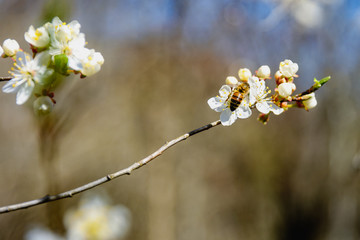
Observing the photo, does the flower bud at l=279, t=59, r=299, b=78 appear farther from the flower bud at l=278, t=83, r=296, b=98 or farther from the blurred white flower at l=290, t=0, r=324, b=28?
the blurred white flower at l=290, t=0, r=324, b=28

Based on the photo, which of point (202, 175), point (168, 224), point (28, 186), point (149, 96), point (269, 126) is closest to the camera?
point (28, 186)

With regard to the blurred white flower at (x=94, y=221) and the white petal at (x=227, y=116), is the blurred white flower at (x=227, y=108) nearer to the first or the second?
the white petal at (x=227, y=116)

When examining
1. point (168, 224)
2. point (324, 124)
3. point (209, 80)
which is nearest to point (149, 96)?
point (209, 80)

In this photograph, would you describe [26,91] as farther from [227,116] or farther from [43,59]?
[227,116]

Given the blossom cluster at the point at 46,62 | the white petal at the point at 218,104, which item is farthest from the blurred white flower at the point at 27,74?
the white petal at the point at 218,104

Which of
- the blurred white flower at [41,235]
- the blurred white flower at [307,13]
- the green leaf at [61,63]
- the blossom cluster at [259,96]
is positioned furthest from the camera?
the blurred white flower at [307,13]

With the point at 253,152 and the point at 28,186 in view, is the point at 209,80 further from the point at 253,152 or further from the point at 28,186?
the point at 28,186
